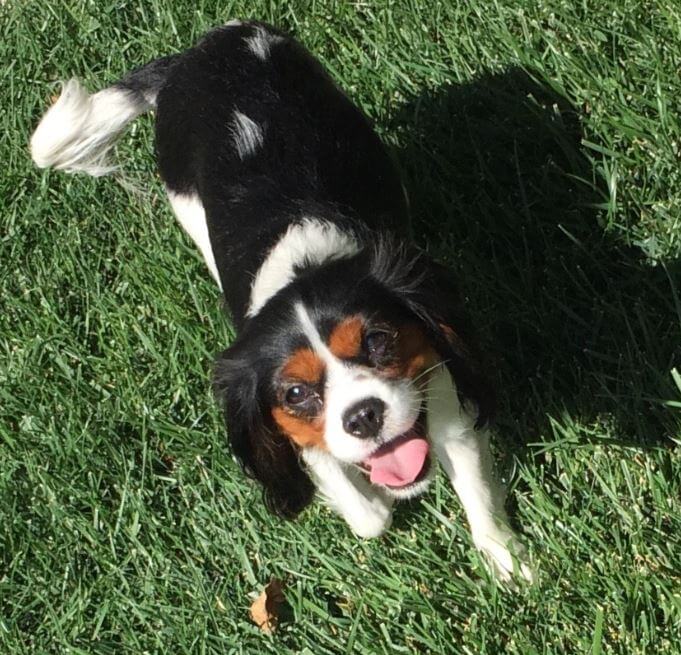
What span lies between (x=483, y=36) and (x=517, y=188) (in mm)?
724

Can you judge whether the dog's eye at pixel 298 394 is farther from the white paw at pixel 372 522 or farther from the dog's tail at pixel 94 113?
the dog's tail at pixel 94 113

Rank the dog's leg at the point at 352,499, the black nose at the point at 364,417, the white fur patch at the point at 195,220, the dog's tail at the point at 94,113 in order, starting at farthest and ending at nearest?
the dog's tail at the point at 94,113 < the white fur patch at the point at 195,220 < the dog's leg at the point at 352,499 < the black nose at the point at 364,417

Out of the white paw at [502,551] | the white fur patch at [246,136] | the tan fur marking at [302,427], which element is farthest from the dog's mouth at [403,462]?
the white fur patch at [246,136]

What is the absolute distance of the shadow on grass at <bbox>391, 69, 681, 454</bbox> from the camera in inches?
141

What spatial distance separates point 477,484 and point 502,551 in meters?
0.21

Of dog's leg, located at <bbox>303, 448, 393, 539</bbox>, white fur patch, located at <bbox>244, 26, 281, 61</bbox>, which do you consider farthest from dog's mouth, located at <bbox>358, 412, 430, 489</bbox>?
white fur patch, located at <bbox>244, 26, 281, 61</bbox>

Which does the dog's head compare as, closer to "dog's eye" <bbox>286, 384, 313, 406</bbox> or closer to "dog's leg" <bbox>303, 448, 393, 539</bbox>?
"dog's eye" <bbox>286, 384, 313, 406</bbox>

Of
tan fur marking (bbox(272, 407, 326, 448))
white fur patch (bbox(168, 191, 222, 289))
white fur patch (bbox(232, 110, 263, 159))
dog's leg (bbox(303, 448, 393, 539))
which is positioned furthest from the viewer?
white fur patch (bbox(168, 191, 222, 289))

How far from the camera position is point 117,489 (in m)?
3.97

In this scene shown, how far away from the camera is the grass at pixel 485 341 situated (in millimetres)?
3307

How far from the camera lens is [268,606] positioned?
355 centimetres

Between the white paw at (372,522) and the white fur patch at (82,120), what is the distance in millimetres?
1913

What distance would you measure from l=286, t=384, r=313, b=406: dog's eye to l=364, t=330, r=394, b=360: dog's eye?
183 mm

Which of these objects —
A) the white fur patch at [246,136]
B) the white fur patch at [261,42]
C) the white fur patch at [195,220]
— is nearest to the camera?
the white fur patch at [246,136]
